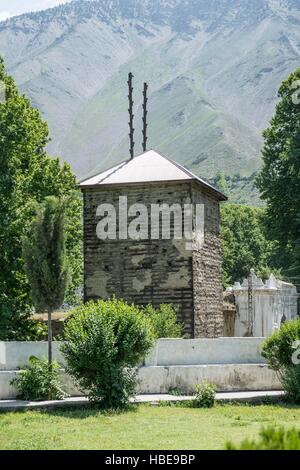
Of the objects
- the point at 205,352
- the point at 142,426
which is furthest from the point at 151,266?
the point at 142,426

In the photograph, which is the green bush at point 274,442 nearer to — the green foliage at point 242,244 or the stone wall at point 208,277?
the stone wall at point 208,277

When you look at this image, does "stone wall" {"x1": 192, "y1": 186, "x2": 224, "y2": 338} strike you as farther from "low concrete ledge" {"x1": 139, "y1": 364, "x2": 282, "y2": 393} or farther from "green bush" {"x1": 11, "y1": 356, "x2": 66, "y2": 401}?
"green bush" {"x1": 11, "y1": 356, "x2": 66, "y2": 401}

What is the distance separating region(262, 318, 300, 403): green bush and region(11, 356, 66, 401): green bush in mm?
4990

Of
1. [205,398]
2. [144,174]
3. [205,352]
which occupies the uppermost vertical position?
[144,174]

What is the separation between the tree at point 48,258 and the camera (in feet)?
60.6

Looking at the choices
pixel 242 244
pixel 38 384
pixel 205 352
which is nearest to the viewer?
pixel 38 384

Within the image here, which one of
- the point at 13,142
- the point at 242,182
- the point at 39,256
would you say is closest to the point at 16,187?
the point at 13,142

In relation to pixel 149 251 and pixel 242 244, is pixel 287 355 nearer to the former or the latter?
pixel 149 251

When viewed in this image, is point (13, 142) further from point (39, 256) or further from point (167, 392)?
point (167, 392)

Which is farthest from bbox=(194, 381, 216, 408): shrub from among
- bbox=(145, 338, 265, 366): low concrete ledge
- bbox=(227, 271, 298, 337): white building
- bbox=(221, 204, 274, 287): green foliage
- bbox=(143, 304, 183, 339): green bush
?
bbox=(221, 204, 274, 287): green foliage

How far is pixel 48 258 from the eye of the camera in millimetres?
18547

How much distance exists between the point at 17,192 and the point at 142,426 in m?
15.0

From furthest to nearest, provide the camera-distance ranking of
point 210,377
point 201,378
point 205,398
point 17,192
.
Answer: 1. point 17,192
2. point 210,377
3. point 201,378
4. point 205,398

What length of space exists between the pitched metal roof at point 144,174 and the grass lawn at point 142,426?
1052 cm
